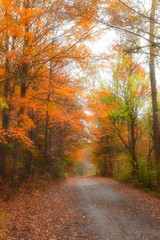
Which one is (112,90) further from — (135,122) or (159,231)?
(159,231)

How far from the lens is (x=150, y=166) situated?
570 inches

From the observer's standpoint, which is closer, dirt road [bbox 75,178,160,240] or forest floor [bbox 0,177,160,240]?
dirt road [bbox 75,178,160,240]

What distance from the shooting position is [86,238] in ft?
17.0

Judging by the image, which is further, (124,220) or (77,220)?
(77,220)

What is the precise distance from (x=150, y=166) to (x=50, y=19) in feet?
39.1

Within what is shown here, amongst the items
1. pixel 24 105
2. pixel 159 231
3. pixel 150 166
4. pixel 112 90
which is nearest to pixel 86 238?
pixel 159 231

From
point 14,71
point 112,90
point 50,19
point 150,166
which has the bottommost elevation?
point 150,166

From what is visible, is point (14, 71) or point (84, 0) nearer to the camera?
point (84, 0)

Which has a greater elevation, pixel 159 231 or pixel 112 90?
pixel 112 90

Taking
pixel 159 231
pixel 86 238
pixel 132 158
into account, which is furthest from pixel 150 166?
pixel 86 238

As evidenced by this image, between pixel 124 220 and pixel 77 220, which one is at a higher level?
pixel 124 220

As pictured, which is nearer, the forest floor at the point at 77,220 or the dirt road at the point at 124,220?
the dirt road at the point at 124,220

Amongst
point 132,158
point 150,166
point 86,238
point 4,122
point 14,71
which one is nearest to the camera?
point 86,238

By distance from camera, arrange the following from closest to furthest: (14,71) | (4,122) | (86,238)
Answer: (86,238), (14,71), (4,122)
